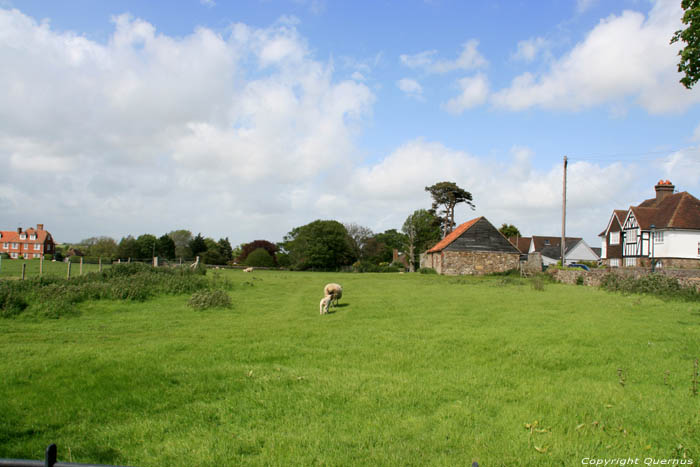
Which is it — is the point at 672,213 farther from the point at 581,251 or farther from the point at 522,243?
the point at 522,243

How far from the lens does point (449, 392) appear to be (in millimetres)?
6766

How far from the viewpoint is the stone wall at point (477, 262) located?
50.8 metres

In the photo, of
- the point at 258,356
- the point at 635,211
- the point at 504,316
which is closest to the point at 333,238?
the point at 635,211

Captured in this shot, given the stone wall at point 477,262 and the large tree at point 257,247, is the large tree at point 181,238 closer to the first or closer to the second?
the large tree at point 257,247

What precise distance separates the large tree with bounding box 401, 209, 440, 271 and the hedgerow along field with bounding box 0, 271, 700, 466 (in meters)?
60.2

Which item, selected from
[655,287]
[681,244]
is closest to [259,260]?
[681,244]

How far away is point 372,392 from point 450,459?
2254 mm

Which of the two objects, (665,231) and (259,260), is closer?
(665,231)

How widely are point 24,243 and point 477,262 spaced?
9809cm

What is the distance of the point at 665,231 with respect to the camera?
43.9 m

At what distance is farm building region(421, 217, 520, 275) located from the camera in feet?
167

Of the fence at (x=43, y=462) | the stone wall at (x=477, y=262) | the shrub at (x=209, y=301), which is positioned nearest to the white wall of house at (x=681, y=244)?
the stone wall at (x=477, y=262)

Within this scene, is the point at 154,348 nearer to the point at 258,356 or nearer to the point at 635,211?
the point at 258,356

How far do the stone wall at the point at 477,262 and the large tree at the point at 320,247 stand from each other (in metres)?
27.8
